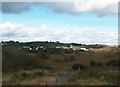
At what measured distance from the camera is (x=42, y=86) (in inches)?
770

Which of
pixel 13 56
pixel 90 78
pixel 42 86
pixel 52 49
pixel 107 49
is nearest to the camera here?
pixel 42 86

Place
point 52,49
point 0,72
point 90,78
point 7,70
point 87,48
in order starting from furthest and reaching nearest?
1. point 87,48
2. point 52,49
3. point 7,70
4. point 0,72
5. point 90,78

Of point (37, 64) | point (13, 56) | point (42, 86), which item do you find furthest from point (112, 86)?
point (37, 64)

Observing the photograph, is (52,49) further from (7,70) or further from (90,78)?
(90,78)

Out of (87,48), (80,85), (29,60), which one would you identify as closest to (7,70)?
(29,60)

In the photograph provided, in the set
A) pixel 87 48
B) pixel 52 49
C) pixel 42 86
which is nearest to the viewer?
pixel 42 86

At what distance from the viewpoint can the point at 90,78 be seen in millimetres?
24641

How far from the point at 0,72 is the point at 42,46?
3330cm

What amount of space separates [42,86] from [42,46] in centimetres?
4403

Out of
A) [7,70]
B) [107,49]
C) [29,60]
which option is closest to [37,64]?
[29,60]

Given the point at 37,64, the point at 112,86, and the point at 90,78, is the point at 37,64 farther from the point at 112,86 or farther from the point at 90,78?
the point at 112,86

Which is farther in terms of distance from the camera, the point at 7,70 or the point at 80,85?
the point at 7,70

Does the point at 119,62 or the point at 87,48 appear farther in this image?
the point at 87,48

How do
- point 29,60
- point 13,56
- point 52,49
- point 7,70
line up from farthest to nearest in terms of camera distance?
point 52,49
point 29,60
point 13,56
point 7,70
